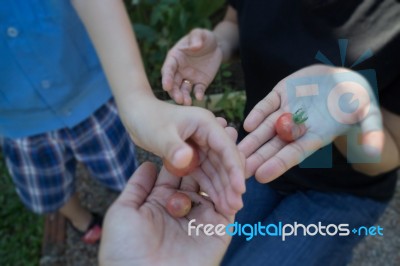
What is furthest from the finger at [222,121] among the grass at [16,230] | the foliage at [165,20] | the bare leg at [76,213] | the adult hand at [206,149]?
the grass at [16,230]

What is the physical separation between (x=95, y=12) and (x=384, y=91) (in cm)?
38

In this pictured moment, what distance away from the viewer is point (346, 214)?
519 millimetres

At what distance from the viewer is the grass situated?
0.98 meters

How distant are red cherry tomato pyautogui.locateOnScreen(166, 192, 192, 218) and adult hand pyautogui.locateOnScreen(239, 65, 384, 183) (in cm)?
7

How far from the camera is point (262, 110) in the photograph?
34 cm

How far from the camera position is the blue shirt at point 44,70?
628 mm

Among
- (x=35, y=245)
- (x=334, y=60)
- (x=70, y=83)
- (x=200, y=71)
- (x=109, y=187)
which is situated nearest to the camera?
(x=334, y=60)

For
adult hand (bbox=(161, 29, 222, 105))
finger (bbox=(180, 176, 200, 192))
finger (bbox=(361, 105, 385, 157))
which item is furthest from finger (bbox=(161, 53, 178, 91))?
finger (bbox=(361, 105, 385, 157))

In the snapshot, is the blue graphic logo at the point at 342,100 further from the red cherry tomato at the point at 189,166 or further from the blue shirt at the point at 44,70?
the blue shirt at the point at 44,70

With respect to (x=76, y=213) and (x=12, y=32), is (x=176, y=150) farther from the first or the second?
(x=76, y=213)

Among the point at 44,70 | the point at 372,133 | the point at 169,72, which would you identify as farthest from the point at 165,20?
the point at 372,133

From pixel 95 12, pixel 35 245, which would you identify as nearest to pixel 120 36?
pixel 95 12

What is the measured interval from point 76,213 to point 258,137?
0.72 m

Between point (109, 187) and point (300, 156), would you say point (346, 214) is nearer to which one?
point (300, 156)
